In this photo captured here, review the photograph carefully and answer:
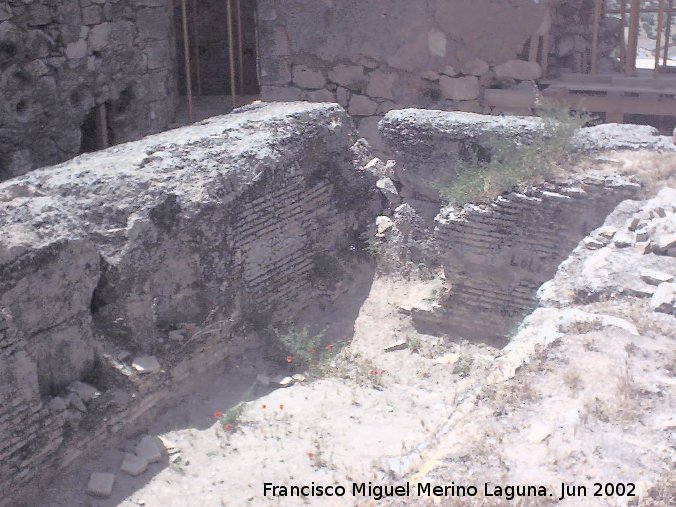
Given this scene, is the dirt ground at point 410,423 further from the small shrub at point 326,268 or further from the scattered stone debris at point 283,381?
the small shrub at point 326,268

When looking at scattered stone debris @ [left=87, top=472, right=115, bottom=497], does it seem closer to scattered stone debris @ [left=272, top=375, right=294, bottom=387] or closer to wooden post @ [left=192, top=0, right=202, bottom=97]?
scattered stone debris @ [left=272, top=375, right=294, bottom=387]

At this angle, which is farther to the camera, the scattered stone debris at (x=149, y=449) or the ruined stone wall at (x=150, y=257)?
the scattered stone debris at (x=149, y=449)

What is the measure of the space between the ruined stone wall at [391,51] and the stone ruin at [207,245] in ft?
6.47

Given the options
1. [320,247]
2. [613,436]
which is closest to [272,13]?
[320,247]

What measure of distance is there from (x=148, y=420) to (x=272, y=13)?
17.4ft

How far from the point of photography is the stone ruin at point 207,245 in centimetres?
407

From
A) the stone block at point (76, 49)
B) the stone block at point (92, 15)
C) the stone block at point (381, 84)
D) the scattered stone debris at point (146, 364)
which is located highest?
the stone block at point (92, 15)

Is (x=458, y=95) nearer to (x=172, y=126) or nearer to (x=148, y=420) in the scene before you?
(x=172, y=126)

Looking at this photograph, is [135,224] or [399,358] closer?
[135,224]

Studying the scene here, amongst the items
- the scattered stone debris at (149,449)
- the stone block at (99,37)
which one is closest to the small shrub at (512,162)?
the scattered stone debris at (149,449)

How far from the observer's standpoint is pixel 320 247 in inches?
234

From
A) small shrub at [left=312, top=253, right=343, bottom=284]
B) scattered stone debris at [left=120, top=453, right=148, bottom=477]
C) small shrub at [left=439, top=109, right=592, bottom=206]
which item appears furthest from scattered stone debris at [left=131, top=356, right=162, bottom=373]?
small shrub at [left=439, top=109, right=592, bottom=206]

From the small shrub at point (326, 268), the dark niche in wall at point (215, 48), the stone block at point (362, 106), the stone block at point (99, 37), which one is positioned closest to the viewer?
the small shrub at point (326, 268)

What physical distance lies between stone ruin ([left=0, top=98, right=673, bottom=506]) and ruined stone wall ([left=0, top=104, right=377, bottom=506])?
1 centimetres
